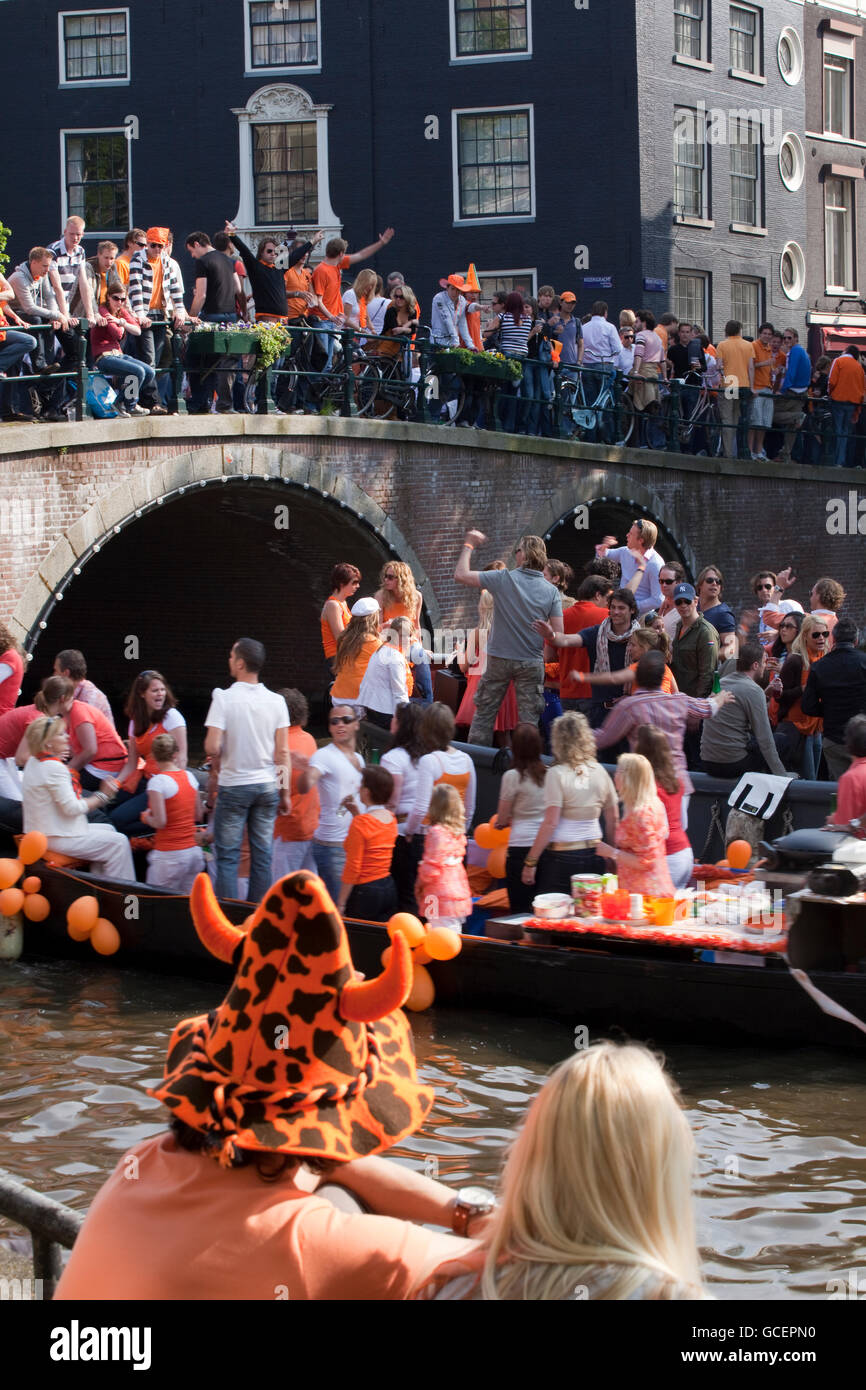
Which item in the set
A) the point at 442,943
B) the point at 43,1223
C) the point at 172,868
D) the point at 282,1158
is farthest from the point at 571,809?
the point at 282,1158

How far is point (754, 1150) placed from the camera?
6.45m

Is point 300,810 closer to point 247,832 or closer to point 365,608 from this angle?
point 247,832

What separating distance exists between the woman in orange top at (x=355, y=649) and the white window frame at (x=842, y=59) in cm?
2098

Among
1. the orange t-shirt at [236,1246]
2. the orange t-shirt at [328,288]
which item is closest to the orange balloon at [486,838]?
the orange t-shirt at [236,1246]

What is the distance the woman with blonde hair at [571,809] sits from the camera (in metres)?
7.61

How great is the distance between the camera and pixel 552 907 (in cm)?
750

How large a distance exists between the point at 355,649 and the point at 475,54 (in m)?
16.4

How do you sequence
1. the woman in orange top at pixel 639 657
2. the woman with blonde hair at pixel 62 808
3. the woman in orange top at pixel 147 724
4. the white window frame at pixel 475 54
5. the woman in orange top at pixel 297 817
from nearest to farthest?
the woman in orange top at pixel 297 817 → the woman with blonde hair at pixel 62 808 → the woman in orange top at pixel 147 724 → the woman in orange top at pixel 639 657 → the white window frame at pixel 475 54

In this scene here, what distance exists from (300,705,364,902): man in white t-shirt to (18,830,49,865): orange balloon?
5.01ft

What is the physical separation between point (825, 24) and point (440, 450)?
1558 cm

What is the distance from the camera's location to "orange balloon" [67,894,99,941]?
340 inches

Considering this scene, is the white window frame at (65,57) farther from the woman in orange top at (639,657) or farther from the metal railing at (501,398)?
the woman in orange top at (639,657)

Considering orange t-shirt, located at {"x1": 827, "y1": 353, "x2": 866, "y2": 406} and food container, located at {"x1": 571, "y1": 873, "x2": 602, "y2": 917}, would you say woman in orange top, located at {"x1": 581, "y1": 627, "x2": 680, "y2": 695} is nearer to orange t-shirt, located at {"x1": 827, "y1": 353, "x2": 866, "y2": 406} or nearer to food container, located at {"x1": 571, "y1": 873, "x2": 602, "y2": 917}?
food container, located at {"x1": 571, "y1": 873, "x2": 602, "y2": 917}
